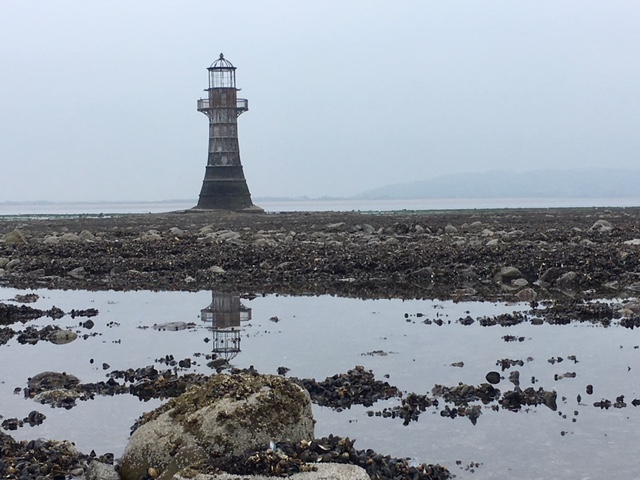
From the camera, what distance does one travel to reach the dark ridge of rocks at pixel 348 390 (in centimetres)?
852

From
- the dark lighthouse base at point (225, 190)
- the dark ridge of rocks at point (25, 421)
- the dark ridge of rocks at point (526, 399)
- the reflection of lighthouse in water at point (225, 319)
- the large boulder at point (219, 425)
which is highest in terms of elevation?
the dark lighthouse base at point (225, 190)

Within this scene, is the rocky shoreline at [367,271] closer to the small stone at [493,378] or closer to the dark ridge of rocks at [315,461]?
the small stone at [493,378]

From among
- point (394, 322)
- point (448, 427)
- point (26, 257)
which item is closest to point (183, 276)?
point (26, 257)

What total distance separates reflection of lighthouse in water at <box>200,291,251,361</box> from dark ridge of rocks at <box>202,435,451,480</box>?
4.70m

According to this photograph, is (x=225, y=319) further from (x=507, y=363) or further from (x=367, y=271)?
(x=367, y=271)

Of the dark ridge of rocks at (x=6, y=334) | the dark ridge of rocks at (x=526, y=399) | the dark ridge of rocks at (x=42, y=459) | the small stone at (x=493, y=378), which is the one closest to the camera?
the dark ridge of rocks at (x=42, y=459)

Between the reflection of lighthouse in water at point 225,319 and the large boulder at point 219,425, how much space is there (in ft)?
13.7

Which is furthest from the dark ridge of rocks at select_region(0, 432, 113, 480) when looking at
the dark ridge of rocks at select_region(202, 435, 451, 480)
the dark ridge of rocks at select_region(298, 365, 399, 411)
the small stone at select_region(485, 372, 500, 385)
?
the small stone at select_region(485, 372, 500, 385)

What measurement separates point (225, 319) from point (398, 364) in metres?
4.69

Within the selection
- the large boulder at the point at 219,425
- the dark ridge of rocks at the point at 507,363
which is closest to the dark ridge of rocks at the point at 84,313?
the dark ridge of rocks at the point at 507,363

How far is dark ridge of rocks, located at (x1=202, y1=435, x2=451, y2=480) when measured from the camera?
18.8 feet

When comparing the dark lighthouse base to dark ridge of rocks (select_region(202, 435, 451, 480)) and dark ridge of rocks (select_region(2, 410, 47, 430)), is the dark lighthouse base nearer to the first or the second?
dark ridge of rocks (select_region(2, 410, 47, 430))

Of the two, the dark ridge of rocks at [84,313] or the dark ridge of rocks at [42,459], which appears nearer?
the dark ridge of rocks at [42,459]

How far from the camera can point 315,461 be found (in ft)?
19.3
